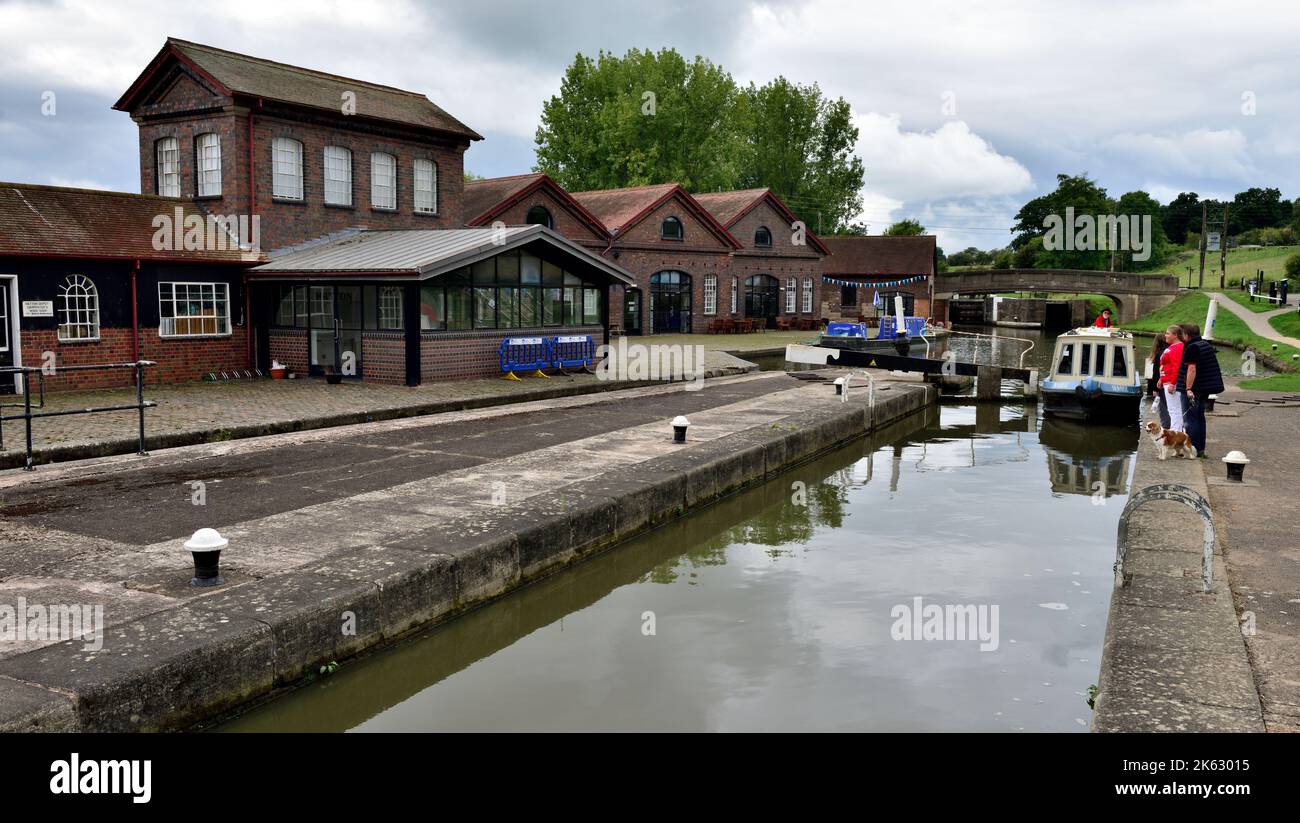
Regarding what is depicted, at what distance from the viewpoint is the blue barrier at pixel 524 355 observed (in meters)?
21.7

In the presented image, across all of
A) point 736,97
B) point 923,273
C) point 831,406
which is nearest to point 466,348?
point 831,406

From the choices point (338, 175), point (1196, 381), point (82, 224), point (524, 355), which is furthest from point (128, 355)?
point (1196, 381)

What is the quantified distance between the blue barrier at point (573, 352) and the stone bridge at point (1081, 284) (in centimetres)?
4715

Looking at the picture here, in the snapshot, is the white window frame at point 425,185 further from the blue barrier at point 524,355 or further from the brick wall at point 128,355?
the brick wall at point 128,355

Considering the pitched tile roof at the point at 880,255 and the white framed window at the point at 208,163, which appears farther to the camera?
the pitched tile roof at the point at 880,255

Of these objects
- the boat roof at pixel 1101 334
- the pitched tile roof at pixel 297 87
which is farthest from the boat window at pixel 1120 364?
the pitched tile roof at pixel 297 87

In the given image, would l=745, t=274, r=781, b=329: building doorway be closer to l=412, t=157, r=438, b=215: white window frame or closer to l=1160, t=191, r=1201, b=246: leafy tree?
l=412, t=157, r=438, b=215: white window frame

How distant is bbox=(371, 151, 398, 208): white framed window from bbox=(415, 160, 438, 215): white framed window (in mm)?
815

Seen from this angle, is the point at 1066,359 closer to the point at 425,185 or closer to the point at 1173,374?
the point at 1173,374

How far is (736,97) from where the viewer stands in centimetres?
6869

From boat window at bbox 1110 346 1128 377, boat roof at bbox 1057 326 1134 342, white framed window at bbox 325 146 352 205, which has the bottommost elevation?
boat window at bbox 1110 346 1128 377

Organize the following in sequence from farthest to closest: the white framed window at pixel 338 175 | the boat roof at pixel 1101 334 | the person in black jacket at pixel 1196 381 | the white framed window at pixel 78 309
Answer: the white framed window at pixel 338 175 < the boat roof at pixel 1101 334 < the white framed window at pixel 78 309 < the person in black jacket at pixel 1196 381

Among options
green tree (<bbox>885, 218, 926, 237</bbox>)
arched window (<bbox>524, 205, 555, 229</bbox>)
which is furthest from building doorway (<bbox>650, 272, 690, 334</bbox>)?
green tree (<bbox>885, 218, 926, 237</bbox>)

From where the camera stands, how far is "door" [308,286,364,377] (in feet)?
67.3
